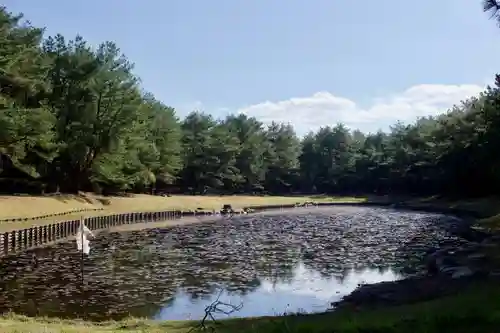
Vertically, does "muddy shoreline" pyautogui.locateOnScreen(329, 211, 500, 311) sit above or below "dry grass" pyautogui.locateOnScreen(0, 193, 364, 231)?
below

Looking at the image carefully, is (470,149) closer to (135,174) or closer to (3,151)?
(135,174)

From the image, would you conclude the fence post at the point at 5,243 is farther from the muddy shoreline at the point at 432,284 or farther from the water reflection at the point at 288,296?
the muddy shoreline at the point at 432,284

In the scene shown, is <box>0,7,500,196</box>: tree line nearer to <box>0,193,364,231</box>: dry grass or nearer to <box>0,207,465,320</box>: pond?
<box>0,193,364,231</box>: dry grass

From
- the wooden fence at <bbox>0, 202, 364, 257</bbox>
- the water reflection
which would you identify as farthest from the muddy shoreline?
the wooden fence at <bbox>0, 202, 364, 257</bbox>

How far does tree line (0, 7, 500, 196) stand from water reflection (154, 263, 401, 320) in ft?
47.5

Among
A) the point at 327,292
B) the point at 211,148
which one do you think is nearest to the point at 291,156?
the point at 211,148

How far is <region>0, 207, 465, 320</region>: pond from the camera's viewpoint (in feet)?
60.4

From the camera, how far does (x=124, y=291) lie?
20.5m

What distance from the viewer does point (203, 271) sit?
25125mm

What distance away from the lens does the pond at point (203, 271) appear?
725 inches

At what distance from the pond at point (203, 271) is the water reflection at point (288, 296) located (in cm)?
3

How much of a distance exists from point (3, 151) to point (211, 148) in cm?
5658

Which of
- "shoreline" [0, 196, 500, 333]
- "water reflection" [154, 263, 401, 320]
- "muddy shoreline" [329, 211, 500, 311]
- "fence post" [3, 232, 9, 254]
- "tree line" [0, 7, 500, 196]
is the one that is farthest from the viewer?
"tree line" [0, 7, 500, 196]

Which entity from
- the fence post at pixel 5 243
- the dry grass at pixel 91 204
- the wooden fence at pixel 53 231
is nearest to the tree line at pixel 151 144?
the dry grass at pixel 91 204
